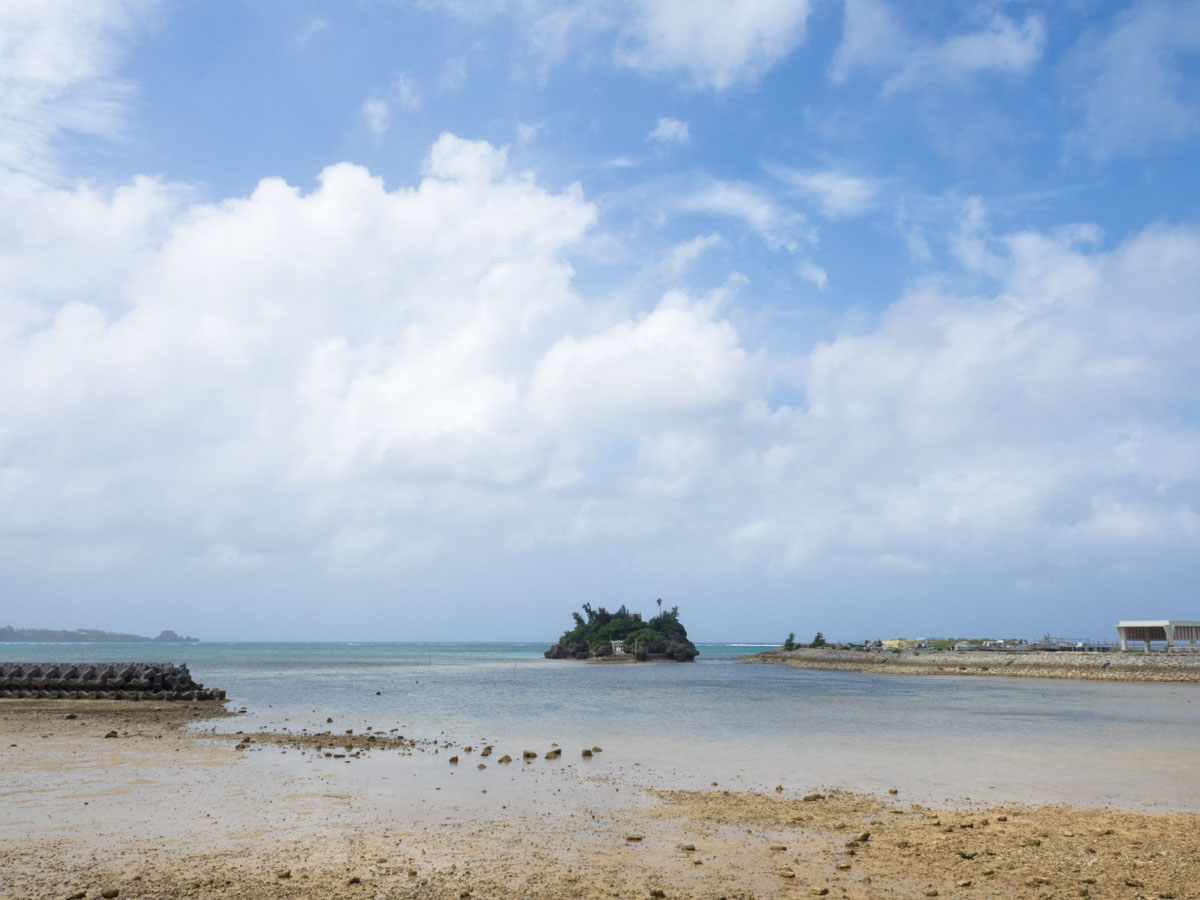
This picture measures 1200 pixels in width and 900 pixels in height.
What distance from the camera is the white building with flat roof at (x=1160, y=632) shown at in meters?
75.9

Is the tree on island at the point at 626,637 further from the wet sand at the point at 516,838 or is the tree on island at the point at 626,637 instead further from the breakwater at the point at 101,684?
the wet sand at the point at 516,838

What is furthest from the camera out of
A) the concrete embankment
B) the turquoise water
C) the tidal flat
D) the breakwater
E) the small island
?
the small island

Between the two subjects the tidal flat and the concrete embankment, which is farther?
the concrete embankment

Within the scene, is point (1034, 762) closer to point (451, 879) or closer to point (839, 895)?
point (839, 895)

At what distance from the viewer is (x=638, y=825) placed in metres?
14.4

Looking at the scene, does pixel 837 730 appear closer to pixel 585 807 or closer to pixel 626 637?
pixel 585 807

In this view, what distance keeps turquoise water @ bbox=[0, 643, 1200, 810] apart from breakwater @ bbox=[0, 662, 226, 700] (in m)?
3.21

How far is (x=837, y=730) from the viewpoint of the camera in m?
30.5

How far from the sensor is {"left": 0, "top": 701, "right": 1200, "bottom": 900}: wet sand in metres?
10.8

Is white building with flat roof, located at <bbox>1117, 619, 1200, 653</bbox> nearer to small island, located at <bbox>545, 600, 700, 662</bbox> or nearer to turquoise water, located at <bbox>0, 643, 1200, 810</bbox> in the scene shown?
turquoise water, located at <bbox>0, 643, 1200, 810</bbox>

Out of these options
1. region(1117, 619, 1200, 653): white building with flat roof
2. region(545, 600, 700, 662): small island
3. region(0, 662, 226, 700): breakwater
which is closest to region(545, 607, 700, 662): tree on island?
region(545, 600, 700, 662): small island

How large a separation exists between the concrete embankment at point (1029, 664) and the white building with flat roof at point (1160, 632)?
3905 millimetres

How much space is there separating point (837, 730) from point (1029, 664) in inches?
2601

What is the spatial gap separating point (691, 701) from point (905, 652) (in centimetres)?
7899
